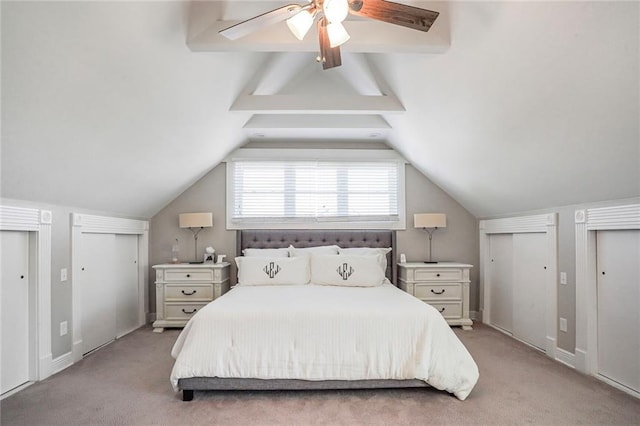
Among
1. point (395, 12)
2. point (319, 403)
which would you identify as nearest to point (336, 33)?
point (395, 12)

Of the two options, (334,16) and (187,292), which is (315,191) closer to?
(187,292)

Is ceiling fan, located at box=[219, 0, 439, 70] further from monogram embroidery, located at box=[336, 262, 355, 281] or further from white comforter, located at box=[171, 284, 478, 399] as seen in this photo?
monogram embroidery, located at box=[336, 262, 355, 281]

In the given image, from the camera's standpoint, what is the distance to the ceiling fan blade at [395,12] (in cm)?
183

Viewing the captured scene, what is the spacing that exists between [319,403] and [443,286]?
2.58 m

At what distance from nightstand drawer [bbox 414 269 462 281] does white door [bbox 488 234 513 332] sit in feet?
1.74

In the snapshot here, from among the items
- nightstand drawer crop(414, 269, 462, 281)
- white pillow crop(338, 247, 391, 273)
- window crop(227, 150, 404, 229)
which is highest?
window crop(227, 150, 404, 229)

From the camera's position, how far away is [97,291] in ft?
12.9

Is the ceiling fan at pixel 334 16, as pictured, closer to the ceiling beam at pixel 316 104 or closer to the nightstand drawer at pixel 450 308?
the ceiling beam at pixel 316 104

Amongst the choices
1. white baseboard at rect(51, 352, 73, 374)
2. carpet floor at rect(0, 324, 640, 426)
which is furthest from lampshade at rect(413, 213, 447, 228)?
white baseboard at rect(51, 352, 73, 374)

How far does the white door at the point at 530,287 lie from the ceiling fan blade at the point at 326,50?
2.93m

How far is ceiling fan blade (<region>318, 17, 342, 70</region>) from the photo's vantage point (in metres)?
2.05

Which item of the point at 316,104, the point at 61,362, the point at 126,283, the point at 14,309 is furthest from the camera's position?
the point at 126,283

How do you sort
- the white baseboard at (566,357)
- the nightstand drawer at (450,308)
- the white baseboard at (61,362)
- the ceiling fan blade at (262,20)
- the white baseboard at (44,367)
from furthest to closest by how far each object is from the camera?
the nightstand drawer at (450,308), the white baseboard at (566,357), the white baseboard at (61,362), the white baseboard at (44,367), the ceiling fan blade at (262,20)

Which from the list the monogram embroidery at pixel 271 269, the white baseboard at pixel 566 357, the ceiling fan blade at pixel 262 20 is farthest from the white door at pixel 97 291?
the white baseboard at pixel 566 357
